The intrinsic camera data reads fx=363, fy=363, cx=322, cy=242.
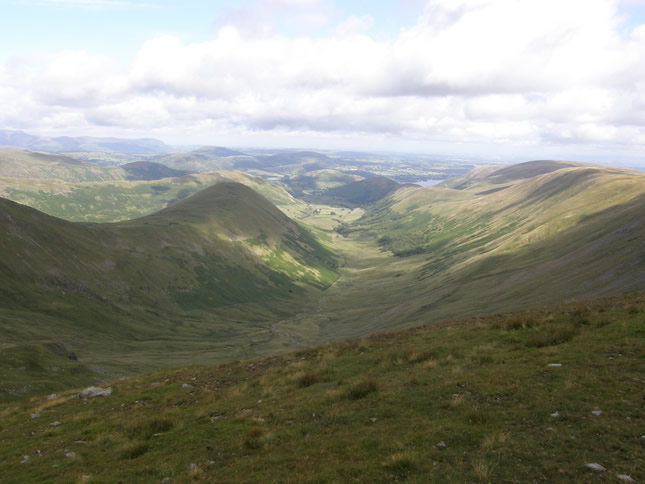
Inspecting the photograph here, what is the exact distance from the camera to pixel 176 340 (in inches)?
5723

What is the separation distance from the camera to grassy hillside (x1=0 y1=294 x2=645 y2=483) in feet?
42.8

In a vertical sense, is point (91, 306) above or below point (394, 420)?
below

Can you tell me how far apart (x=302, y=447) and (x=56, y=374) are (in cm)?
6574

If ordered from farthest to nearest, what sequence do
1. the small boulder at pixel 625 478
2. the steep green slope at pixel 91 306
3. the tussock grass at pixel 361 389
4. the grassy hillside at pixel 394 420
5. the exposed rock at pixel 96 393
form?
1. the steep green slope at pixel 91 306
2. the exposed rock at pixel 96 393
3. the tussock grass at pixel 361 389
4. the grassy hillside at pixel 394 420
5. the small boulder at pixel 625 478

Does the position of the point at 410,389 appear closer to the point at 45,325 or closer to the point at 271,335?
the point at 45,325

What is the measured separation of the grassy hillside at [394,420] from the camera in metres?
13.1

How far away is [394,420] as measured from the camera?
57.8 ft

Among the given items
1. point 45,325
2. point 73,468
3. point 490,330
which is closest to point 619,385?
point 490,330

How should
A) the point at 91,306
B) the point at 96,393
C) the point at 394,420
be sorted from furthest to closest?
the point at 91,306 < the point at 96,393 < the point at 394,420

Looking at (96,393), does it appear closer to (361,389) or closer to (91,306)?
(361,389)

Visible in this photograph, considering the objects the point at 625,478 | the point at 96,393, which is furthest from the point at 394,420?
the point at 96,393

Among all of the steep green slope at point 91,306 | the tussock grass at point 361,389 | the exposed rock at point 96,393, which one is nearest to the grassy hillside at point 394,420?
the tussock grass at point 361,389

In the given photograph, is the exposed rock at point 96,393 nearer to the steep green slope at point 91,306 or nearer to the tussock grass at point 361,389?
the tussock grass at point 361,389

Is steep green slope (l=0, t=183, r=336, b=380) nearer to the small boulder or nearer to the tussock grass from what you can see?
the tussock grass
